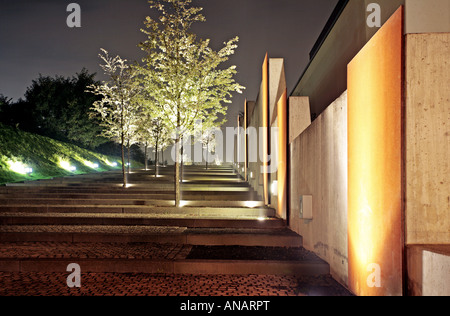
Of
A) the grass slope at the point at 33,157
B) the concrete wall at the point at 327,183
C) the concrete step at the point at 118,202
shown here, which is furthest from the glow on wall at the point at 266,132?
the grass slope at the point at 33,157

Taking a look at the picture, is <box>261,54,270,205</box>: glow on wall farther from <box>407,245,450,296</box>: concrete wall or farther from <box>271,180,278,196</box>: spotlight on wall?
<box>407,245,450,296</box>: concrete wall

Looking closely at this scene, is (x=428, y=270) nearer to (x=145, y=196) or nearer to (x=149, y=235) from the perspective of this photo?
(x=149, y=235)

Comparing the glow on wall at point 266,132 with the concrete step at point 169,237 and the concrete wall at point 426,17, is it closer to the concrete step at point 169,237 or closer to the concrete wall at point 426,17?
the concrete step at point 169,237

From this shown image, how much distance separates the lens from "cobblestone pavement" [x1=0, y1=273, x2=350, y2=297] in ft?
14.3

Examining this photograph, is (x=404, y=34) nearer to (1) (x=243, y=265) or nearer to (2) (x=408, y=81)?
(2) (x=408, y=81)

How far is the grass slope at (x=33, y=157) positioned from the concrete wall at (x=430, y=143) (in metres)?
16.8

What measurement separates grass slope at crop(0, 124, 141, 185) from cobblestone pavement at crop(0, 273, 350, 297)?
1184 centimetres

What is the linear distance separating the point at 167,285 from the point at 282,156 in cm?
482

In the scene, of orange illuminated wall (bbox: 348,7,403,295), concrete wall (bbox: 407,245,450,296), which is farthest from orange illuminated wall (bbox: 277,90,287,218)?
concrete wall (bbox: 407,245,450,296)

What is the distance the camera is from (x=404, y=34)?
311cm
